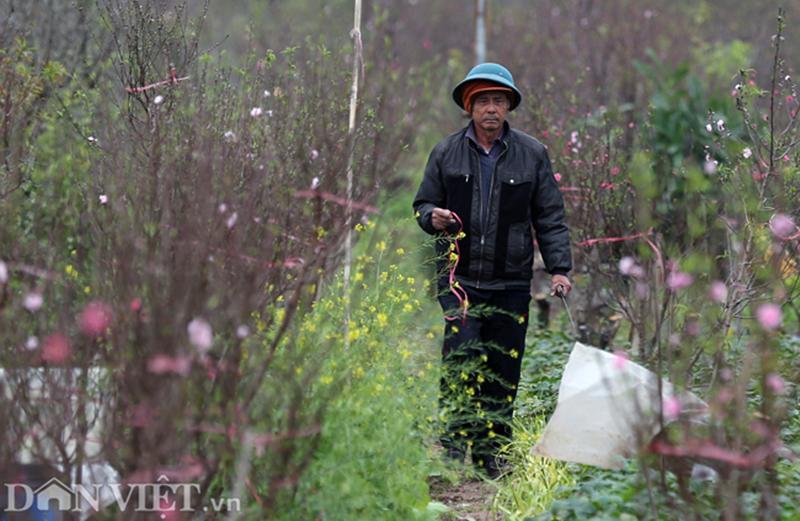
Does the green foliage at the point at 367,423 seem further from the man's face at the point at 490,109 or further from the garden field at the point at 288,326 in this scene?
the man's face at the point at 490,109

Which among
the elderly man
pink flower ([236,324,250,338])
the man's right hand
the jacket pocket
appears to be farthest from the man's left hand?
pink flower ([236,324,250,338])

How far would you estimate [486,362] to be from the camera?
5.99m

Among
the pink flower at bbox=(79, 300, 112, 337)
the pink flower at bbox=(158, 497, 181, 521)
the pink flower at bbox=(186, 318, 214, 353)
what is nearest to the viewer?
the pink flower at bbox=(186, 318, 214, 353)

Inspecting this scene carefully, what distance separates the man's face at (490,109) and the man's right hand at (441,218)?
0.45m

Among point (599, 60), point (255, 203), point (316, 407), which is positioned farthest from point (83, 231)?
point (599, 60)

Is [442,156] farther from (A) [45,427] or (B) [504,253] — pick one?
(A) [45,427]

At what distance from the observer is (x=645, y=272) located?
4191 millimetres

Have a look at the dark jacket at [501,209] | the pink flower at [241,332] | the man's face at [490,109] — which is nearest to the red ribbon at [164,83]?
the dark jacket at [501,209]

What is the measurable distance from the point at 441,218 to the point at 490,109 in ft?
1.82

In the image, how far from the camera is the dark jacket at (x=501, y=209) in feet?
19.0

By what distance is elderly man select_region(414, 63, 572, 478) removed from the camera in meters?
5.79

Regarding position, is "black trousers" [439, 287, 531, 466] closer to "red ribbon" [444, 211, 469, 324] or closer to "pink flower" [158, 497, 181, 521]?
"red ribbon" [444, 211, 469, 324]

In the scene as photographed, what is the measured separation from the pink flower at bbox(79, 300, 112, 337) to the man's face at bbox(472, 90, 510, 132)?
2784mm

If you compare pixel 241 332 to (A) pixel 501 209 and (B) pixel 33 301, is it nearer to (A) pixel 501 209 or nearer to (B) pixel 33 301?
(B) pixel 33 301
